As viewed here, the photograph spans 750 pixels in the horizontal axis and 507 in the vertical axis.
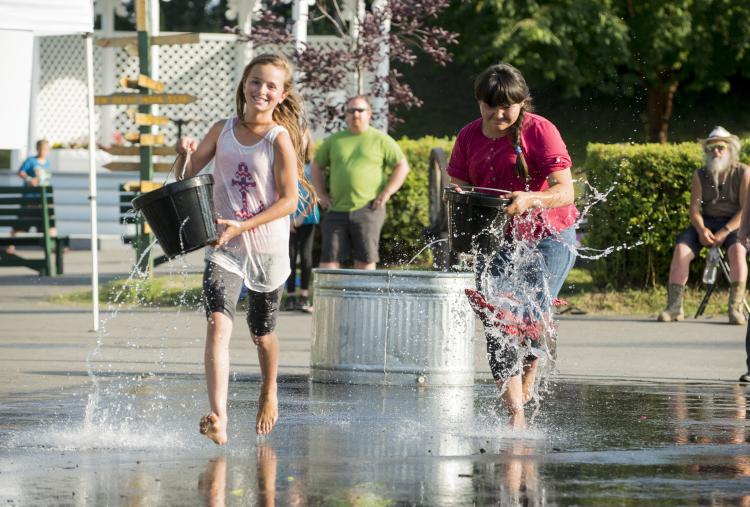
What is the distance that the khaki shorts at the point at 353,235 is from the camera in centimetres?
1246

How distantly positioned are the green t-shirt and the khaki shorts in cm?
9

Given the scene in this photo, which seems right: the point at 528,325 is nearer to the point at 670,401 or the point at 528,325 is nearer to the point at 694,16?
the point at 670,401

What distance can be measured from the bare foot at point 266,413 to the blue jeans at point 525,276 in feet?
3.47

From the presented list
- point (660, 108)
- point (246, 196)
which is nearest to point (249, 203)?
point (246, 196)

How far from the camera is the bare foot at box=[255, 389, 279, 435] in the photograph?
21.6ft

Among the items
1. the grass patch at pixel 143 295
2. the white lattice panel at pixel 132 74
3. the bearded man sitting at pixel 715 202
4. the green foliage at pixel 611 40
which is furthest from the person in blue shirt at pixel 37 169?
the bearded man sitting at pixel 715 202

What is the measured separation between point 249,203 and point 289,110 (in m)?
→ 0.57

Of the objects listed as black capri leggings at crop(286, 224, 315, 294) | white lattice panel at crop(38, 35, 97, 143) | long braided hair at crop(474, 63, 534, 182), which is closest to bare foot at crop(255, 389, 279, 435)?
long braided hair at crop(474, 63, 534, 182)

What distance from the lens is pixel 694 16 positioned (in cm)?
3400

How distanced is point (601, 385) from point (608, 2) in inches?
959

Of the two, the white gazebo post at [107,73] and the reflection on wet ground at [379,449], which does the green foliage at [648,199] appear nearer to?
the reflection on wet ground at [379,449]

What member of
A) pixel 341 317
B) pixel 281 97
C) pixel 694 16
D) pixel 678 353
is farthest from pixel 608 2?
pixel 281 97

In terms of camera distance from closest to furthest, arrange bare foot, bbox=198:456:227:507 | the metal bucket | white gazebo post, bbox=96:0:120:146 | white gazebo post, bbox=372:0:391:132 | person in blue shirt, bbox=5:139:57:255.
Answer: bare foot, bbox=198:456:227:507 → the metal bucket → white gazebo post, bbox=372:0:391:132 → person in blue shirt, bbox=5:139:57:255 → white gazebo post, bbox=96:0:120:146

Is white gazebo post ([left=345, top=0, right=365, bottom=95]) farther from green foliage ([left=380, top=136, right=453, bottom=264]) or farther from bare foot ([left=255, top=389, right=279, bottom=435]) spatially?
bare foot ([left=255, top=389, right=279, bottom=435])
